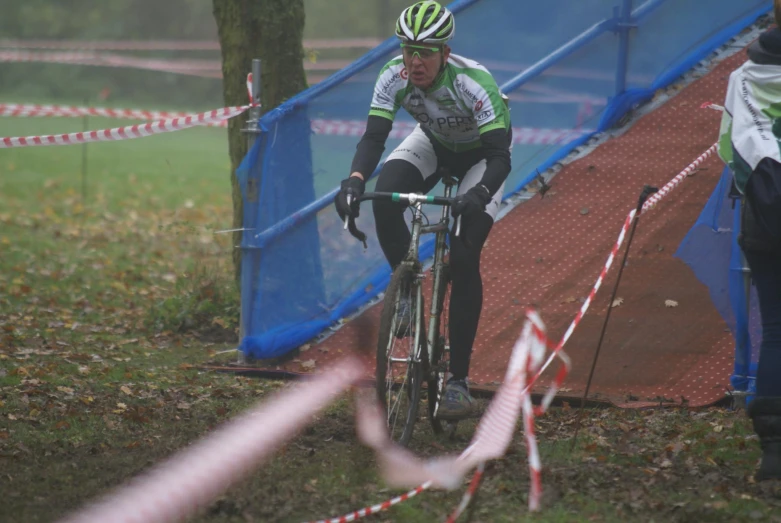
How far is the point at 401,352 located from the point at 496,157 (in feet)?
3.79

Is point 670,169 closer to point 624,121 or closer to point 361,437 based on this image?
point 624,121

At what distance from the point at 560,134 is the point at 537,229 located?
0.91 m

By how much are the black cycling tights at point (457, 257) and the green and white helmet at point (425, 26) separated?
2.44ft

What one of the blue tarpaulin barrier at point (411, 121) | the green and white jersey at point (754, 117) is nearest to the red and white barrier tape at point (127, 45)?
the blue tarpaulin barrier at point (411, 121)

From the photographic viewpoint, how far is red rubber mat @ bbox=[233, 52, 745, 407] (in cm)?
712

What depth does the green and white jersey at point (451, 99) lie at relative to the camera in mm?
5625

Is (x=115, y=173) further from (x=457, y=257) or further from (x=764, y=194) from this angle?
(x=764, y=194)

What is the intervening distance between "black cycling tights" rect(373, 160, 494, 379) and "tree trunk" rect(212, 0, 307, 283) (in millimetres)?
2989

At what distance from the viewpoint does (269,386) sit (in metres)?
7.28

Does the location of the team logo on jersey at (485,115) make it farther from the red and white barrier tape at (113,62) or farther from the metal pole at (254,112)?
the red and white barrier tape at (113,62)

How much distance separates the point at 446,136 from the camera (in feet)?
19.4

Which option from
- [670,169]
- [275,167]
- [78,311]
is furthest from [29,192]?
[670,169]

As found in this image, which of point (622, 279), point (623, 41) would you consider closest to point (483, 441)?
point (622, 279)

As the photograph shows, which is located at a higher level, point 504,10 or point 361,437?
point 504,10
